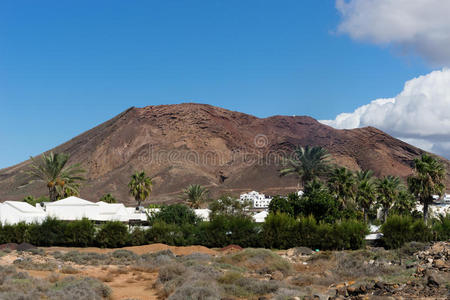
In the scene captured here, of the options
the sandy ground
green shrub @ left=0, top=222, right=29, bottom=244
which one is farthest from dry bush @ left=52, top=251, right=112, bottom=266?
green shrub @ left=0, top=222, right=29, bottom=244

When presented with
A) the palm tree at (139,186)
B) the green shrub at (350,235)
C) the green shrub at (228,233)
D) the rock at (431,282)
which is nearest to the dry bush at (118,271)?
the green shrub at (228,233)

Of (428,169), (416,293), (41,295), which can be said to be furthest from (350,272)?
(428,169)

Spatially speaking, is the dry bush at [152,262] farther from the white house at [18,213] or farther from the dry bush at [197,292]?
the white house at [18,213]

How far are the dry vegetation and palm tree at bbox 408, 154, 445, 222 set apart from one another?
19.1 meters

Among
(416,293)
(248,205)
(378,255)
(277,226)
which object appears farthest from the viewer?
(248,205)

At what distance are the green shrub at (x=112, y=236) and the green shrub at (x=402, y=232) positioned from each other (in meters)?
17.6

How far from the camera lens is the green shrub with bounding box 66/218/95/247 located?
31.6 metres

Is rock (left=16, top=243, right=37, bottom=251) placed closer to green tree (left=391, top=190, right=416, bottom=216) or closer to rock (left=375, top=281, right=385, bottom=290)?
rock (left=375, top=281, right=385, bottom=290)

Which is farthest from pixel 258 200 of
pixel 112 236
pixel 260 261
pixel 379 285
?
pixel 379 285

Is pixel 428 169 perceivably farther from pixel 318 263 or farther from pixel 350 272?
pixel 350 272

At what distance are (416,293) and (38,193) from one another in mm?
127241

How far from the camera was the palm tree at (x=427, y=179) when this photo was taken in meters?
43.2

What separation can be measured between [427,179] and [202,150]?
4264 inches

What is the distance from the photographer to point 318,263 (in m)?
21.7
